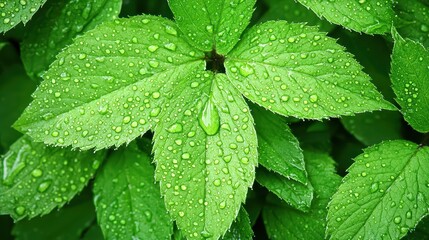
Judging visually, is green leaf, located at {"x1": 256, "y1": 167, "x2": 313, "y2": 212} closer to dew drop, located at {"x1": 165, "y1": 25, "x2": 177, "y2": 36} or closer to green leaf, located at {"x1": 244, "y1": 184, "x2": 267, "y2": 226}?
green leaf, located at {"x1": 244, "y1": 184, "x2": 267, "y2": 226}

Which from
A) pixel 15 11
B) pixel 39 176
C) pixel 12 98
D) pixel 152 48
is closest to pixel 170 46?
pixel 152 48

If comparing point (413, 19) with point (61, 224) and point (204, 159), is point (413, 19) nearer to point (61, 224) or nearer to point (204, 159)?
point (204, 159)

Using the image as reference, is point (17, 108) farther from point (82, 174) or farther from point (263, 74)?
point (263, 74)

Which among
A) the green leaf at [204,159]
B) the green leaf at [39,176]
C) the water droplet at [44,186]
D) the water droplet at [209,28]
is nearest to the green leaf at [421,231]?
the green leaf at [204,159]

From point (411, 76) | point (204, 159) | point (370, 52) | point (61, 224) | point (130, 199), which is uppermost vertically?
point (411, 76)

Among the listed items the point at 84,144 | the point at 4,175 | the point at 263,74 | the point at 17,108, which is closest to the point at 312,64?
the point at 263,74

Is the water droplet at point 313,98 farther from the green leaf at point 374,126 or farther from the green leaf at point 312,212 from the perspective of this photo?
the green leaf at point 374,126

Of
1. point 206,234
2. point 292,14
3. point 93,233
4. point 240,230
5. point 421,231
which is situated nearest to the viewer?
point 206,234
